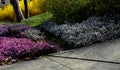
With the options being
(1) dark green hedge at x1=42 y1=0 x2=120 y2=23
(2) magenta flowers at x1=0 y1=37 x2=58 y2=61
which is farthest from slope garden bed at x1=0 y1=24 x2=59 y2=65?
(1) dark green hedge at x1=42 y1=0 x2=120 y2=23

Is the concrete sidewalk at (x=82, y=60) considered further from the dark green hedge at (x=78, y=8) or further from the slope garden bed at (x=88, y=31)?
the dark green hedge at (x=78, y=8)

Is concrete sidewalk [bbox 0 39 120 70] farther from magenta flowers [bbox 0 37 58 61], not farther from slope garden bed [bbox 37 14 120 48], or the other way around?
slope garden bed [bbox 37 14 120 48]

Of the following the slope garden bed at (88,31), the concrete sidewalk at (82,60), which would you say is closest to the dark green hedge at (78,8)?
the slope garden bed at (88,31)

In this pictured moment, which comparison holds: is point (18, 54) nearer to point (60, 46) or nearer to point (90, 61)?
point (60, 46)

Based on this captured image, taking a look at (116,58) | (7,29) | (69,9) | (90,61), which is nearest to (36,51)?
(90,61)

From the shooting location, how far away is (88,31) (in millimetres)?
9109

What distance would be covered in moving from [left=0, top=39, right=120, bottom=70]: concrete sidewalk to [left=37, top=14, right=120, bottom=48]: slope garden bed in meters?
0.40

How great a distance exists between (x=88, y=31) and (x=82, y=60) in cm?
211

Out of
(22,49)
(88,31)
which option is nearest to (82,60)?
(22,49)

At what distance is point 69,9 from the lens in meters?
11.4

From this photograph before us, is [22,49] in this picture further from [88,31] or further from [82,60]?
→ [88,31]

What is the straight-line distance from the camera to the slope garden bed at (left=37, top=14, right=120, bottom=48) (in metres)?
8.48

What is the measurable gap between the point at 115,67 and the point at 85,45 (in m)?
1.98

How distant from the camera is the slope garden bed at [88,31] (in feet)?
27.8
